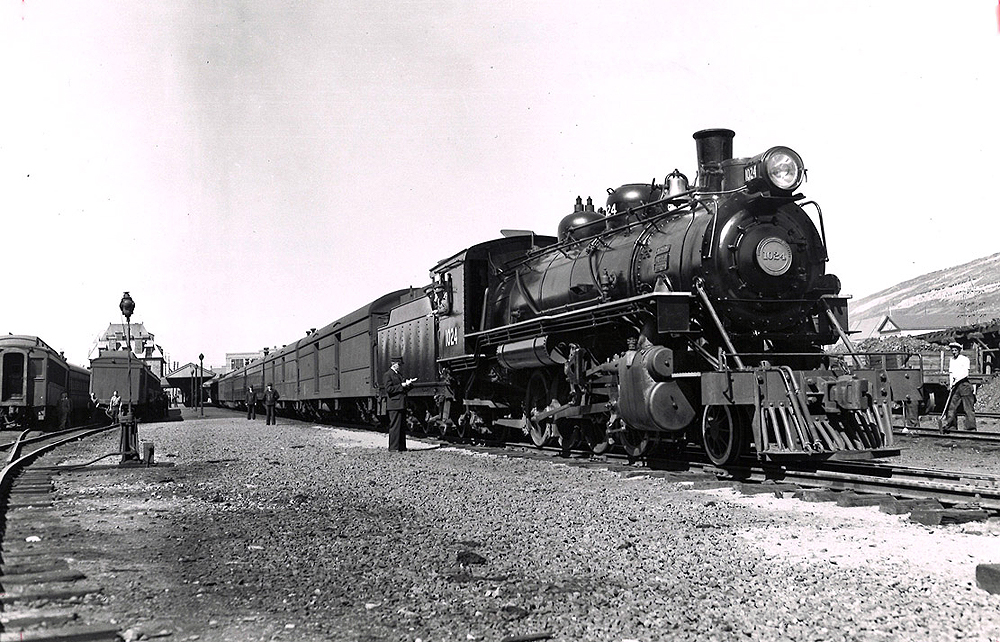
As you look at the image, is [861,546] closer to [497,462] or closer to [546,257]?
[497,462]

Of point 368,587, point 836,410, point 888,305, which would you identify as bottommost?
point 368,587

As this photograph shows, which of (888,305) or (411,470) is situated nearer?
(411,470)

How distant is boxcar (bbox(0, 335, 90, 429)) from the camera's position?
25.9 metres

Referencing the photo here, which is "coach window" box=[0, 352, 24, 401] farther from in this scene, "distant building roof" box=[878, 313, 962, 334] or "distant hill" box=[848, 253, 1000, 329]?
"distant hill" box=[848, 253, 1000, 329]

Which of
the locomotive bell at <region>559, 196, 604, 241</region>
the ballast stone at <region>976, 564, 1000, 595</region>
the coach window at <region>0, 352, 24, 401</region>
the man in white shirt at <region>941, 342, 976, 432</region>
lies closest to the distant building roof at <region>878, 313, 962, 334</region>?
the man in white shirt at <region>941, 342, 976, 432</region>

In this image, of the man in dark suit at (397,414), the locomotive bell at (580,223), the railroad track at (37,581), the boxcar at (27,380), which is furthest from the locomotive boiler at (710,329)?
the boxcar at (27,380)

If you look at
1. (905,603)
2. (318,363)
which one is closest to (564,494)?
(905,603)

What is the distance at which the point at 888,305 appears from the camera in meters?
145

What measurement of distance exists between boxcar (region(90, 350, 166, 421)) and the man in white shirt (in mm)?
13740

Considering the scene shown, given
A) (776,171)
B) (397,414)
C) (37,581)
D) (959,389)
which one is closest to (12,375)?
(397,414)

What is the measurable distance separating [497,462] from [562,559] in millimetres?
6501

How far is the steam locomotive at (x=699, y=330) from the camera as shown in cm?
891

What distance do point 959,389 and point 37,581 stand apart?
16.0 m

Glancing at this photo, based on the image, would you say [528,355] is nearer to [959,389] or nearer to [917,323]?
[959,389]
